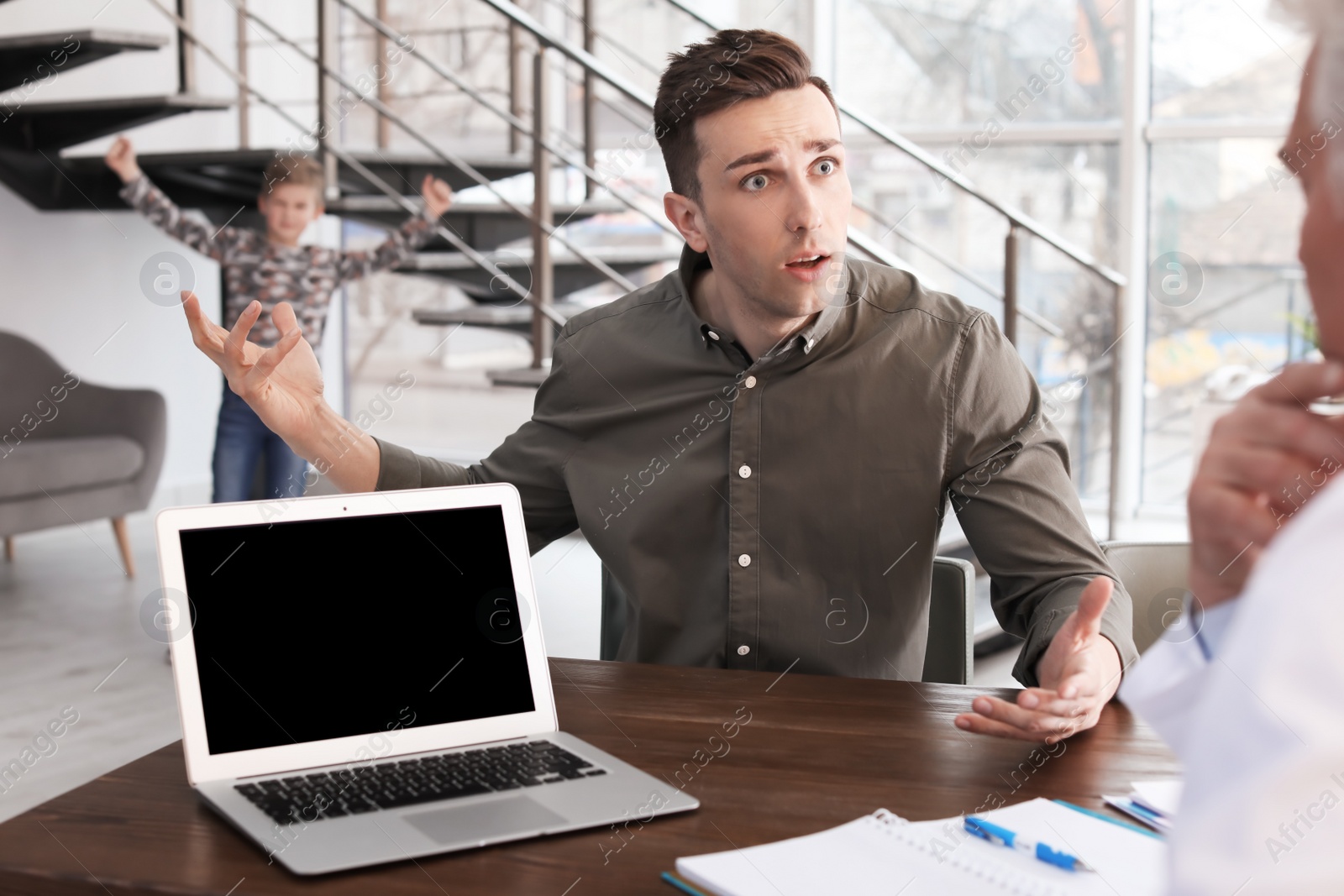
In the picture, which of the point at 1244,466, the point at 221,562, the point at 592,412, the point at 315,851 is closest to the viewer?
the point at 1244,466

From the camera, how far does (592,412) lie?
161cm

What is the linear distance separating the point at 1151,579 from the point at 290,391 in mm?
1050

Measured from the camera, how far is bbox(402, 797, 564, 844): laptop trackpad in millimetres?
856

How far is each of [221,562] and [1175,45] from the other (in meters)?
4.92

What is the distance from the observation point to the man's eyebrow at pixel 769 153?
59.0 inches

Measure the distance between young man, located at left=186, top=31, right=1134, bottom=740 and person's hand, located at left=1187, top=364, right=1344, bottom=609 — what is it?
0.87 metres

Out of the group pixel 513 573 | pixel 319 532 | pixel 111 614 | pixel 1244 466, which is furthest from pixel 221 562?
pixel 111 614

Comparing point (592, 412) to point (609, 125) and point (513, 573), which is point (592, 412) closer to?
point (513, 573)

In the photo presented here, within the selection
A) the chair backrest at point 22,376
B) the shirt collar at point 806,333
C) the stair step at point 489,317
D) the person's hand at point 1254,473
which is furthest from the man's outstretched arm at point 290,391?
the chair backrest at point 22,376

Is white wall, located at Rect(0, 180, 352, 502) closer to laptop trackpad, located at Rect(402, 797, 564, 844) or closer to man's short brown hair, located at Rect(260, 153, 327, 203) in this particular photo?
man's short brown hair, located at Rect(260, 153, 327, 203)

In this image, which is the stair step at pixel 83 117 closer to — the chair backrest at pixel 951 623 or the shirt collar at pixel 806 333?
the shirt collar at pixel 806 333

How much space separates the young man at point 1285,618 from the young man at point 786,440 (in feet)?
2.90

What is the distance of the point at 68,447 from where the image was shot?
4.10 m

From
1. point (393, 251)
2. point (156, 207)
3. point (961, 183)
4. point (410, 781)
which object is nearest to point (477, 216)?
point (393, 251)
